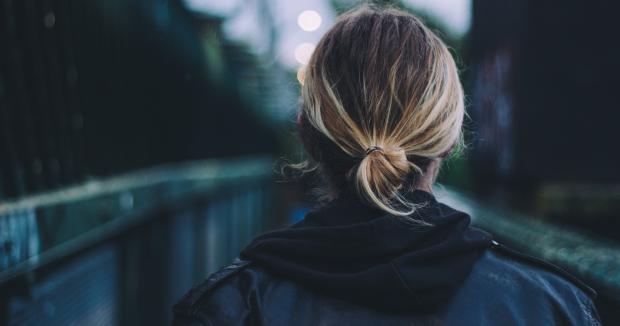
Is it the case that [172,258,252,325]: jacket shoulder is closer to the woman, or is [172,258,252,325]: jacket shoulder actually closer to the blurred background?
the woman

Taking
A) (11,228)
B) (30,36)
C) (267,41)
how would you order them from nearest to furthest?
(11,228) < (30,36) < (267,41)

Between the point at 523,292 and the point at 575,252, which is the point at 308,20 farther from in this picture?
the point at 523,292

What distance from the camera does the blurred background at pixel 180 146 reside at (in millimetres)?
2738

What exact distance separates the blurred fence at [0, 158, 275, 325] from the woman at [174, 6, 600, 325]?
3.39ft

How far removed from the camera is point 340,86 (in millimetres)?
1616

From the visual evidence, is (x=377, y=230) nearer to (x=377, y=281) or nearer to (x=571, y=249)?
(x=377, y=281)

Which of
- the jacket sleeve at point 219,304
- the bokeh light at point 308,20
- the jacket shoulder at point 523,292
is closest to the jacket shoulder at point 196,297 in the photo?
the jacket sleeve at point 219,304

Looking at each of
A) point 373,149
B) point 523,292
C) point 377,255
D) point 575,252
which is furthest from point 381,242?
point 575,252

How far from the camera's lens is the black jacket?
1.53m

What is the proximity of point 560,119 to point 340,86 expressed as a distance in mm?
5628

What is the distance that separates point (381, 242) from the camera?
1536mm

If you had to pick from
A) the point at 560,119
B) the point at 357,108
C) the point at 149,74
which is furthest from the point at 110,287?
the point at 560,119

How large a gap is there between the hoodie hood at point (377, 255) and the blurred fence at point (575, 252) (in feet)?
1.30

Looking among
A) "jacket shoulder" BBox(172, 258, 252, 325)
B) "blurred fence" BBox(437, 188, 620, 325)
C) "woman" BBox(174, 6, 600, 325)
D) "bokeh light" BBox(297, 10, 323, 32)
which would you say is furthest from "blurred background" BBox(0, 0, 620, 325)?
"bokeh light" BBox(297, 10, 323, 32)
